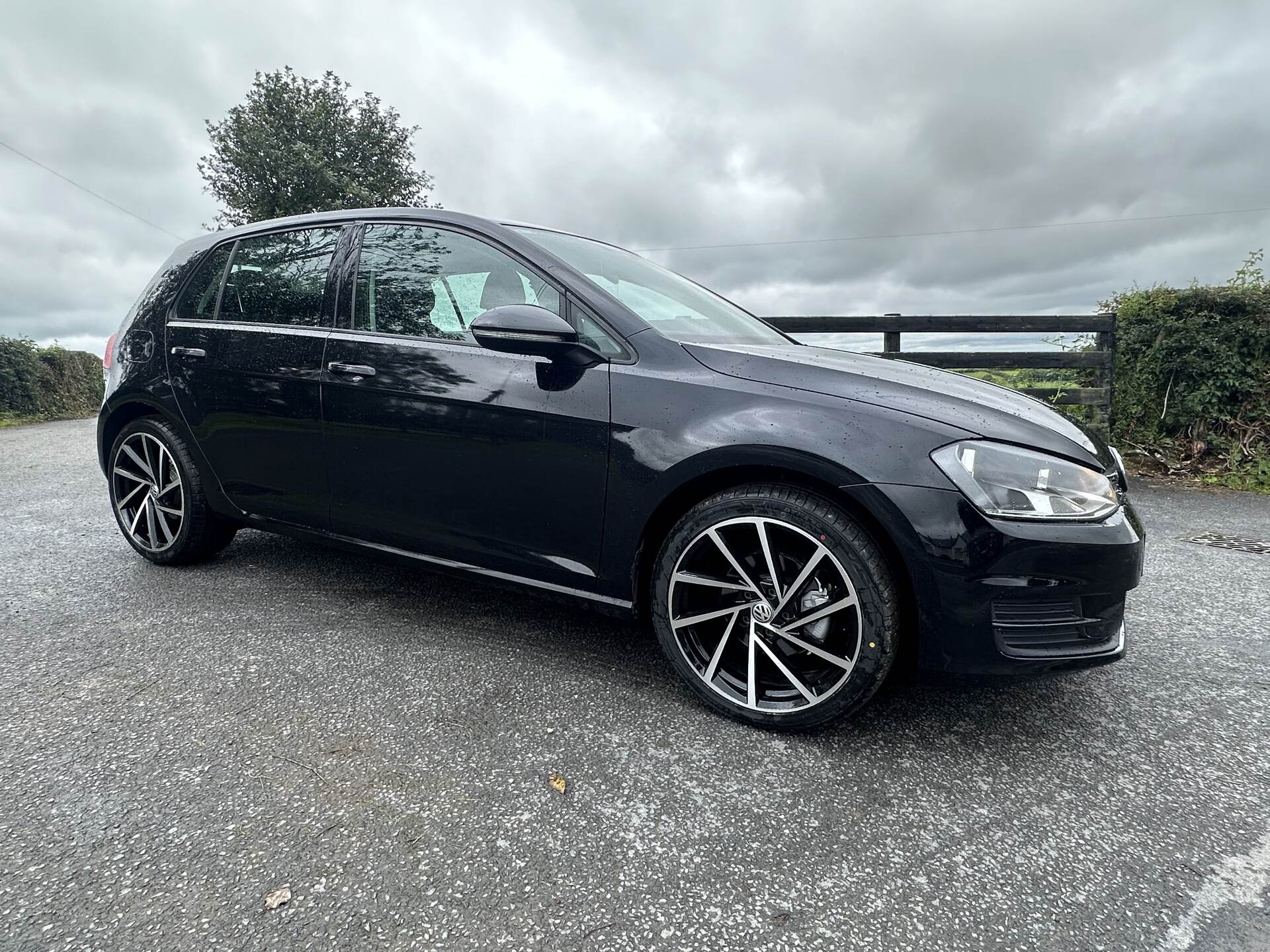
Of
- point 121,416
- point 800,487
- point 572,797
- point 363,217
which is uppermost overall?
point 363,217

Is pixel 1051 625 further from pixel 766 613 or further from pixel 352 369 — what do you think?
pixel 352 369

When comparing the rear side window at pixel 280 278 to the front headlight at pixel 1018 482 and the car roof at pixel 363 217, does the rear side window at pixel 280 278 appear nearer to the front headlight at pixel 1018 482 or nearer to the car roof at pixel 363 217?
the car roof at pixel 363 217

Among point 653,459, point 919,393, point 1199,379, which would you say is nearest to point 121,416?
point 653,459

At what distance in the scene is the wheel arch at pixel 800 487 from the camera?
1.94m

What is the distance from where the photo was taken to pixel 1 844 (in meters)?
1.58

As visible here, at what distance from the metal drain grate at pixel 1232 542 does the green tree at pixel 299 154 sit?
92.8 ft

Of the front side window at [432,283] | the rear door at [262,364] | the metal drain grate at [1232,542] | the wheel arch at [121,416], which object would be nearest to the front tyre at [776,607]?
the front side window at [432,283]

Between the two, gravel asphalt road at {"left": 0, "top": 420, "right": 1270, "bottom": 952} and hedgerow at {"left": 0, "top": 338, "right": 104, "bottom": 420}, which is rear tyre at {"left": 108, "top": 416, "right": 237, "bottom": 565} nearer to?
gravel asphalt road at {"left": 0, "top": 420, "right": 1270, "bottom": 952}

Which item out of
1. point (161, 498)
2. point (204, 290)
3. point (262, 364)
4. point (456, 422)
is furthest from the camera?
point (161, 498)

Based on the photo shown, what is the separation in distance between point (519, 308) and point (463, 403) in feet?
1.44

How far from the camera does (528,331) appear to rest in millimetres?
2143

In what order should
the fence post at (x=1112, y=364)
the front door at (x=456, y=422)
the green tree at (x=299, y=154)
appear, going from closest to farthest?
1. the front door at (x=456, y=422)
2. the fence post at (x=1112, y=364)
3. the green tree at (x=299, y=154)

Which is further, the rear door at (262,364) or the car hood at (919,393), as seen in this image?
the rear door at (262,364)

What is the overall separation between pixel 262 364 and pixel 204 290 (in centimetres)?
72
